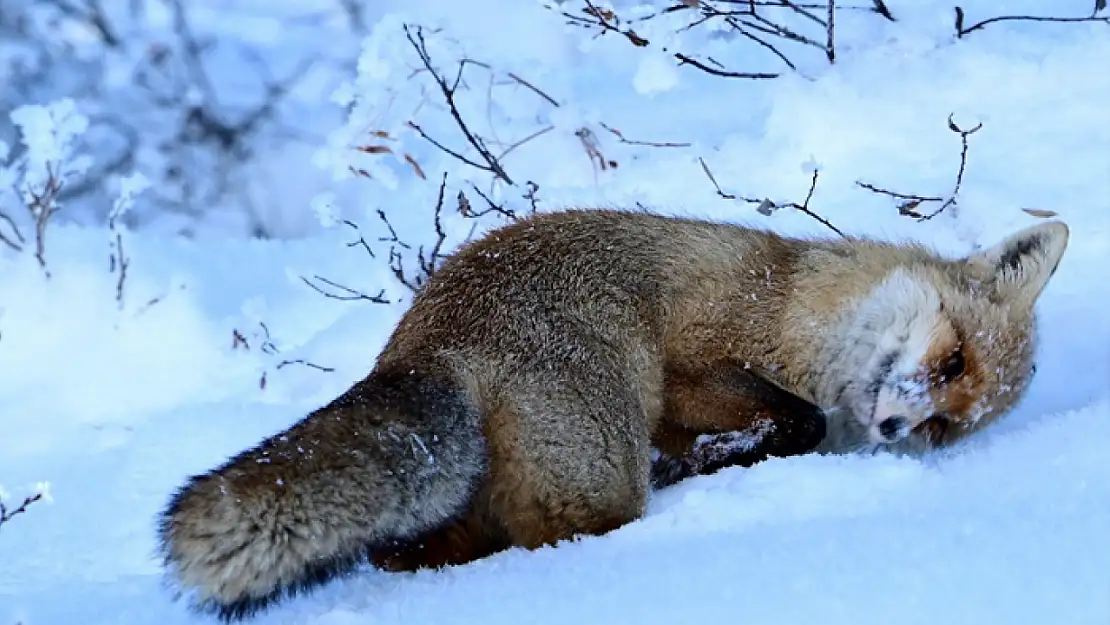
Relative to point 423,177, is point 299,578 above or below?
below

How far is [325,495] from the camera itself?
245 cm

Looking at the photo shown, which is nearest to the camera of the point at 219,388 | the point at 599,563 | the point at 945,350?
the point at 599,563

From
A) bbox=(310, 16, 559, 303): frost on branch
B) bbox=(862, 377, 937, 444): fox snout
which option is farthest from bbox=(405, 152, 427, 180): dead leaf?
bbox=(862, 377, 937, 444): fox snout

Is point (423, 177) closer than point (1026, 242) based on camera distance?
No

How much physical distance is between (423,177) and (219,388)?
1516 millimetres

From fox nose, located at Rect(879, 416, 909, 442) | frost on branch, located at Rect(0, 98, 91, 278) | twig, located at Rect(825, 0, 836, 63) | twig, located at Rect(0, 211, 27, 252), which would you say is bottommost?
fox nose, located at Rect(879, 416, 909, 442)

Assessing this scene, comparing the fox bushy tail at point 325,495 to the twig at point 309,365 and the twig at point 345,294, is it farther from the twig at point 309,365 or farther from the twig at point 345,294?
the twig at point 345,294

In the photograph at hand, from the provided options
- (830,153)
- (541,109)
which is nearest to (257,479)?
(830,153)

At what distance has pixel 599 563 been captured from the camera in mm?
2295

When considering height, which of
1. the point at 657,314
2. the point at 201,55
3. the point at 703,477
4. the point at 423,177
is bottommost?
the point at 703,477

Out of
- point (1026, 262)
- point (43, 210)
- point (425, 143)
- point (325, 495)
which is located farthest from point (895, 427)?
point (43, 210)

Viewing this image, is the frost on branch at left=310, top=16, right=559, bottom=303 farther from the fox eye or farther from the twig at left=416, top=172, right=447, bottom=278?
the fox eye

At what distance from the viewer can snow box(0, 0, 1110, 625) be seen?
2.05 metres

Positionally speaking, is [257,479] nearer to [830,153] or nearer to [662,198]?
[662,198]
